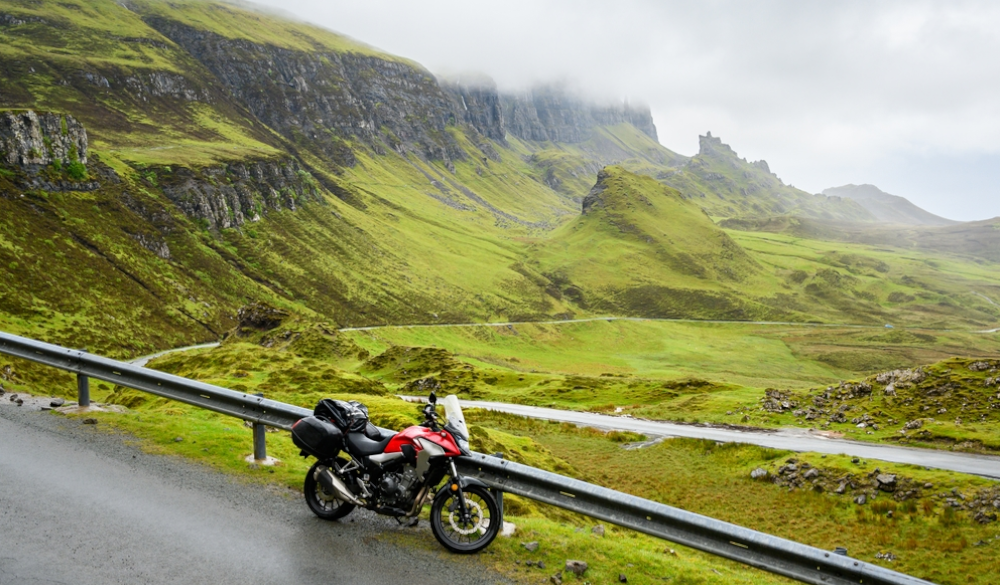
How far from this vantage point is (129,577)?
322 inches

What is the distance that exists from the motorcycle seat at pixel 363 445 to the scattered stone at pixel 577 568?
3.64m

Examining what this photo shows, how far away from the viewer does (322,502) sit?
10.6m

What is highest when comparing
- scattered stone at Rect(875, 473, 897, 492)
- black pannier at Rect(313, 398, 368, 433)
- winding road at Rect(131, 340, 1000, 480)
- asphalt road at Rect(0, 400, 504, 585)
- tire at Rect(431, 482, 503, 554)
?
black pannier at Rect(313, 398, 368, 433)

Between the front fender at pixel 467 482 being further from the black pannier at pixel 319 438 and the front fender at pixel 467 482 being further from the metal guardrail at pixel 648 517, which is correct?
the black pannier at pixel 319 438

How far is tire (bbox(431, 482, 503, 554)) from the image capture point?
9.36 m

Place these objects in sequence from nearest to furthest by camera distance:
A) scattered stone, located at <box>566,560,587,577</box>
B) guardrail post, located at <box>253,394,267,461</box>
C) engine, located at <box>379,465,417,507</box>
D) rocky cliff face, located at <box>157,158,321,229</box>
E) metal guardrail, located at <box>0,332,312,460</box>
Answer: scattered stone, located at <box>566,560,587,577</box>, engine, located at <box>379,465,417,507</box>, metal guardrail, located at <box>0,332,312,460</box>, guardrail post, located at <box>253,394,267,461</box>, rocky cliff face, located at <box>157,158,321,229</box>

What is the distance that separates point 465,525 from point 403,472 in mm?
1378

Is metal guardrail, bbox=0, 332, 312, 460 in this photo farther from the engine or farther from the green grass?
the green grass

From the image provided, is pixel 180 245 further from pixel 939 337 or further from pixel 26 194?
pixel 939 337

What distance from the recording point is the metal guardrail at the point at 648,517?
7.94 metres

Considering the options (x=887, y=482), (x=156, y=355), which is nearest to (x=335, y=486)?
(x=887, y=482)

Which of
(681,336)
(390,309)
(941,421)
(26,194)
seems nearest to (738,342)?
(681,336)

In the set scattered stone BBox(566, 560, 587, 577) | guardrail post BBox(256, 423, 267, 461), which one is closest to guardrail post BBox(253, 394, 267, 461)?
guardrail post BBox(256, 423, 267, 461)

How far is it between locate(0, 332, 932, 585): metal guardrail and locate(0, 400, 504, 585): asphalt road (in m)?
1.43
